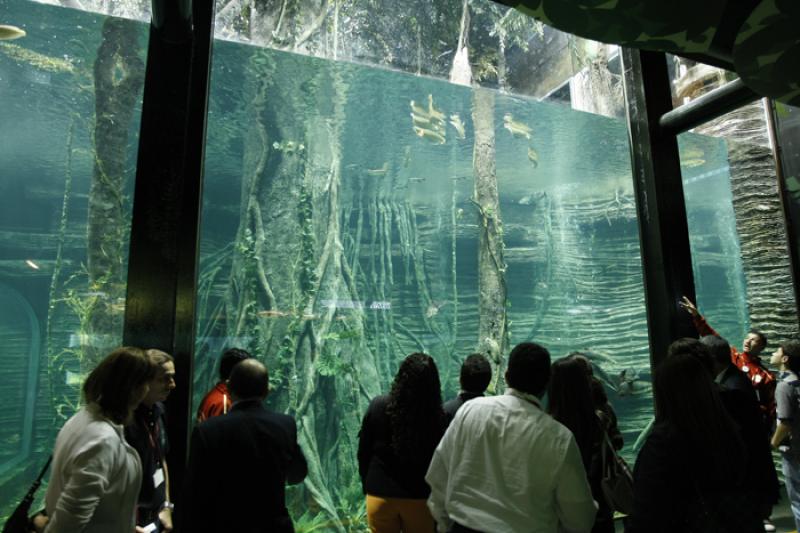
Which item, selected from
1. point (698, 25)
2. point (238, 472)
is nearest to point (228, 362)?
point (238, 472)

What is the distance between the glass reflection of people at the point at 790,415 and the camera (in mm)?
3506

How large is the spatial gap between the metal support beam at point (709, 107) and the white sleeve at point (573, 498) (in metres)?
3.02

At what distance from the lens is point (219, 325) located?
612 centimetres

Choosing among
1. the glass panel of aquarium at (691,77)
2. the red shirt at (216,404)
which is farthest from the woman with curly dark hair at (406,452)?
the glass panel of aquarium at (691,77)

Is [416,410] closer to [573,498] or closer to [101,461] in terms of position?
[573,498]

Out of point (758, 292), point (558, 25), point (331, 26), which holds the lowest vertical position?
point (758, 292)

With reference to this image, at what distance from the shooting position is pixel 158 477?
2268 mm

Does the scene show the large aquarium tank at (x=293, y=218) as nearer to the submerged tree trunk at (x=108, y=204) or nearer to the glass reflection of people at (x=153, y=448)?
the submerged tree trunk at (x=108, y=204)

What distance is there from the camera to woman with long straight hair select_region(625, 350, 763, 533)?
154 centimetres

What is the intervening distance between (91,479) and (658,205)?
4.31m

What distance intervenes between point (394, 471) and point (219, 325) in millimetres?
4352

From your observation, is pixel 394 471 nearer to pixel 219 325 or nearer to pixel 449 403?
pixel 449 403

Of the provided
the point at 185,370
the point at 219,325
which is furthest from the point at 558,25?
the point at 219,325

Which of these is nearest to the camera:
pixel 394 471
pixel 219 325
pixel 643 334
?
pixel 394 471
